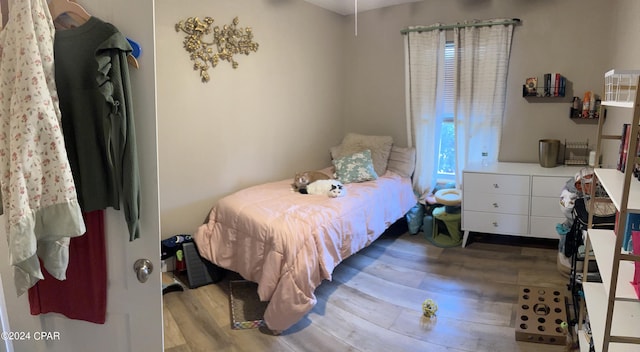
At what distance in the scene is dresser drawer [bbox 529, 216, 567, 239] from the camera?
11.6 feet

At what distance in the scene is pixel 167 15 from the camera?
300 centimetres

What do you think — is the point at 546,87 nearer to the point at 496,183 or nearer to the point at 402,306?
the point at 496,183

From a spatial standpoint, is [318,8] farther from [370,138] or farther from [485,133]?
[485,133]

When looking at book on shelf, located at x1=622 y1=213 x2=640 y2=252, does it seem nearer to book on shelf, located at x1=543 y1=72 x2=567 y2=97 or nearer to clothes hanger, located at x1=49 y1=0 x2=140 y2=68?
clothes hanger, located at x1=49 y1=0 x2=140 y2=68

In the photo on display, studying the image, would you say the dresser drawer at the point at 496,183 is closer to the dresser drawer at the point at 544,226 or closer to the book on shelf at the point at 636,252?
the dresser drawer at the point at 544,226

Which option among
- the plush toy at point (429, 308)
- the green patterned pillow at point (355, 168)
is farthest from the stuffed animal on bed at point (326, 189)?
the plush toy at point (429, 308)

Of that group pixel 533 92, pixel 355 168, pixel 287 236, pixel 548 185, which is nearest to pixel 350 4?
pixel 355 168

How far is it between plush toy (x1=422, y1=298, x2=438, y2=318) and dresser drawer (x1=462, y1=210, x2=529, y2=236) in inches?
50.9

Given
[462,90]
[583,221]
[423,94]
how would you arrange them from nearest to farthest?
[583,221] < [462,90] < [423,94]

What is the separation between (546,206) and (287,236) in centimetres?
229

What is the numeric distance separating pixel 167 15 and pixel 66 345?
2.38m

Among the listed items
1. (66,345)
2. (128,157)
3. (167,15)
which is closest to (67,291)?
(66,345)

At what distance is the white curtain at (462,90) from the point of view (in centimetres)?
395

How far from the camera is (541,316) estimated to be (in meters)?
2.58
